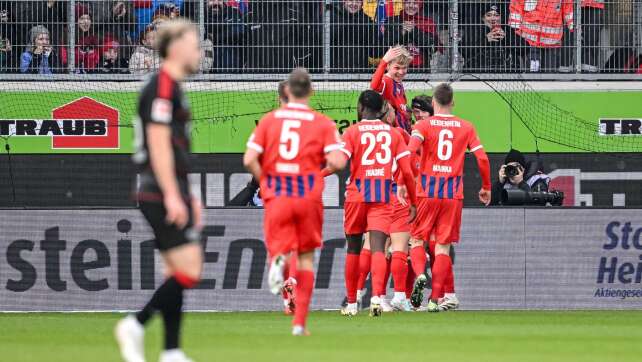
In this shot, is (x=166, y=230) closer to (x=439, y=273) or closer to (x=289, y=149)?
(x=289, y=149)

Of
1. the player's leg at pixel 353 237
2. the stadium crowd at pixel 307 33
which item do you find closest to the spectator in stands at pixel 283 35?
the stadium crowd at pixel 307 33

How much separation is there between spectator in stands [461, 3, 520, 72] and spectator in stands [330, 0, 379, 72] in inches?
54.2

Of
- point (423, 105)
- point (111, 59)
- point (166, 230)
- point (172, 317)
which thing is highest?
point (111, 59)

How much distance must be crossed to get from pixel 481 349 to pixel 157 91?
3.45 meters

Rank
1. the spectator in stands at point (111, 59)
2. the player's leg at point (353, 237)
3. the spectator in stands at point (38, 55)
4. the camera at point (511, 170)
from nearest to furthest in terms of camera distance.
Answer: the player's leg at point (353, 237) < the camera at point (511, 170) < the spectator in stands at point (38, 55) < the spectator in stands at point (111, 59)

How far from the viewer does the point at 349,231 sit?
1320cm

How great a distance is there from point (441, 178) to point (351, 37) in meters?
6.05

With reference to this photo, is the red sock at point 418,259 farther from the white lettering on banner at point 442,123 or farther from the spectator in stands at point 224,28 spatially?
the spectator in stands at point 224,28

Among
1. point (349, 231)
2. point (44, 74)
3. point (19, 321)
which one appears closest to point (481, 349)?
point (349, 231)

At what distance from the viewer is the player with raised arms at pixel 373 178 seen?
1306 centimetres

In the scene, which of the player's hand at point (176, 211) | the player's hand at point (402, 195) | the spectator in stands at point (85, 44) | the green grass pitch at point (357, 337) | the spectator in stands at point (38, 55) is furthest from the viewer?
the spectator in stands at point (38, 55)

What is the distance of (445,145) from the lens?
1385 centimetres

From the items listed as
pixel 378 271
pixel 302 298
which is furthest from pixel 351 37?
pixel 302 298

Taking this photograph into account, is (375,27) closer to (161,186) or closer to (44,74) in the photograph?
(44,74)
